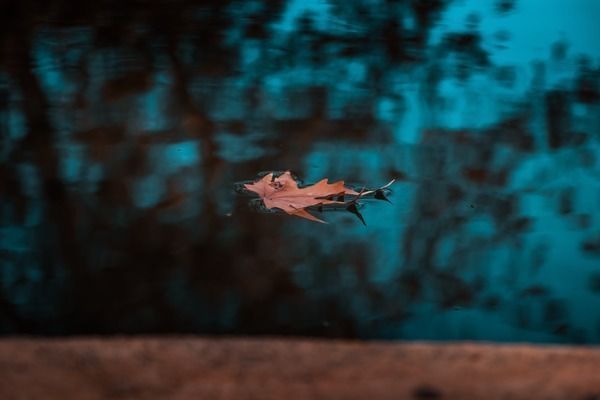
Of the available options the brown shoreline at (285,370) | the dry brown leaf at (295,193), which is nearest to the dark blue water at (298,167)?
the dry brown leaf at (295,193)

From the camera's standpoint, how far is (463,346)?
3.35 ft

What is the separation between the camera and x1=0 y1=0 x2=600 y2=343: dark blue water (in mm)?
1675

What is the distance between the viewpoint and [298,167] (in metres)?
2.16

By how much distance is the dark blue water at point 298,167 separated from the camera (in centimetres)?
167

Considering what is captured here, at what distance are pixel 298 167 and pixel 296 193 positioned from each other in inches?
5.8

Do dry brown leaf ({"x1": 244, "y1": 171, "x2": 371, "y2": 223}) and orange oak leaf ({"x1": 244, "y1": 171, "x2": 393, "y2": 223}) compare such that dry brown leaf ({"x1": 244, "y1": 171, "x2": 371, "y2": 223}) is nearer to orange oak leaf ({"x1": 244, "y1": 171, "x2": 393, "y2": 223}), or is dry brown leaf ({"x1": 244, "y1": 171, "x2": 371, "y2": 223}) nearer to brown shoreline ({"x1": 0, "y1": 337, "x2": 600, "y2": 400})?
orange oak leaf ({"x1": 244, "y1": 171, "x2": 393, "y2": 223})

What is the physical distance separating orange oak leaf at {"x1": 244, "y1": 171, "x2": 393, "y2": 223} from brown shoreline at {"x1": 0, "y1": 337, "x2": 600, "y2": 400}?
991 millimetres

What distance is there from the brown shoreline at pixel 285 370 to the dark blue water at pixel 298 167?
59 centimetres

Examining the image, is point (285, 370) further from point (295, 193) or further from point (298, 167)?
point (298, 167)

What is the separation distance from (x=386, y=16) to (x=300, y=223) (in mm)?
1678

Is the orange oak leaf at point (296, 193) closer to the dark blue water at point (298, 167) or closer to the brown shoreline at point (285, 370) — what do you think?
the dark blue water at point (298, 167)

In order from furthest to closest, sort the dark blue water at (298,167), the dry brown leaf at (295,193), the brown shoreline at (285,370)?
the dry brown leaf at (295,193)
the dark blue water at (298,167)
the brown shoreline at (285,370)

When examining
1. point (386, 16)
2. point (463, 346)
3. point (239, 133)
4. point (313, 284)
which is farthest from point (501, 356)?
point (386, 16)

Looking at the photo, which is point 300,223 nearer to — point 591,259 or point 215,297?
point 215,297
